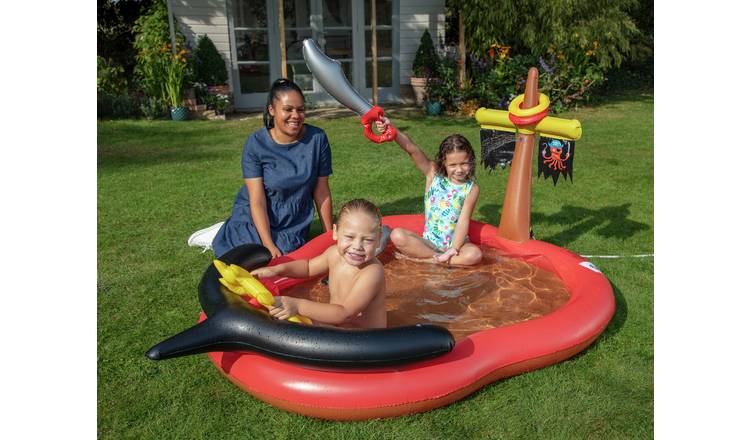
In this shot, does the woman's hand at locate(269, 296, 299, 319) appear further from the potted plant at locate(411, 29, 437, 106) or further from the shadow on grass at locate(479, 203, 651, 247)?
the potted plant at locate(411, 29, 437, 106)

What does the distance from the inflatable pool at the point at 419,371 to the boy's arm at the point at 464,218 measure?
1.00 m

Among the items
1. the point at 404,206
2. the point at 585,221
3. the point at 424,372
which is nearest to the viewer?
the point at 424,372

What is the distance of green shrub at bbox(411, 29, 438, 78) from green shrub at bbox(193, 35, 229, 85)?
3786 mm

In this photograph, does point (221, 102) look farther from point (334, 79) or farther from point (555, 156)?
point (555, 156)

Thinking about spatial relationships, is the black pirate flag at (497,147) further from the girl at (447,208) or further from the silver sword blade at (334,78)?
the silver sword blade at (334,78)

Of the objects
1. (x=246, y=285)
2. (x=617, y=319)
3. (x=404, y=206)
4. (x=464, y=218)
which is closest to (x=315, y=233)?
(x=404, y=206)

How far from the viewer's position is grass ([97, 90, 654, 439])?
2.40 m

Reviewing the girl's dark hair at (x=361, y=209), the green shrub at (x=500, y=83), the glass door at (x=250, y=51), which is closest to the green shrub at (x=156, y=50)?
the glass door at (x=250, y=51)

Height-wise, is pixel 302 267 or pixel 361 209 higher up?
pixel 361 209

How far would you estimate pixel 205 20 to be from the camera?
10680 millimetres

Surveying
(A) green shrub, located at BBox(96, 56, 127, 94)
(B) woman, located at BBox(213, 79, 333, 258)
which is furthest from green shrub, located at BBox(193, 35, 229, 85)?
(B) woman, located at BBox(213, 79, 333, 258)

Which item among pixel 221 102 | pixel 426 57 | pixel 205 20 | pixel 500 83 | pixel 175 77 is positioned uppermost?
pixel 205 20

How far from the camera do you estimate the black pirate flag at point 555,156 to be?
366 centimetres

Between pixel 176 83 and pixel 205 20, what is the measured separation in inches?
62.2
